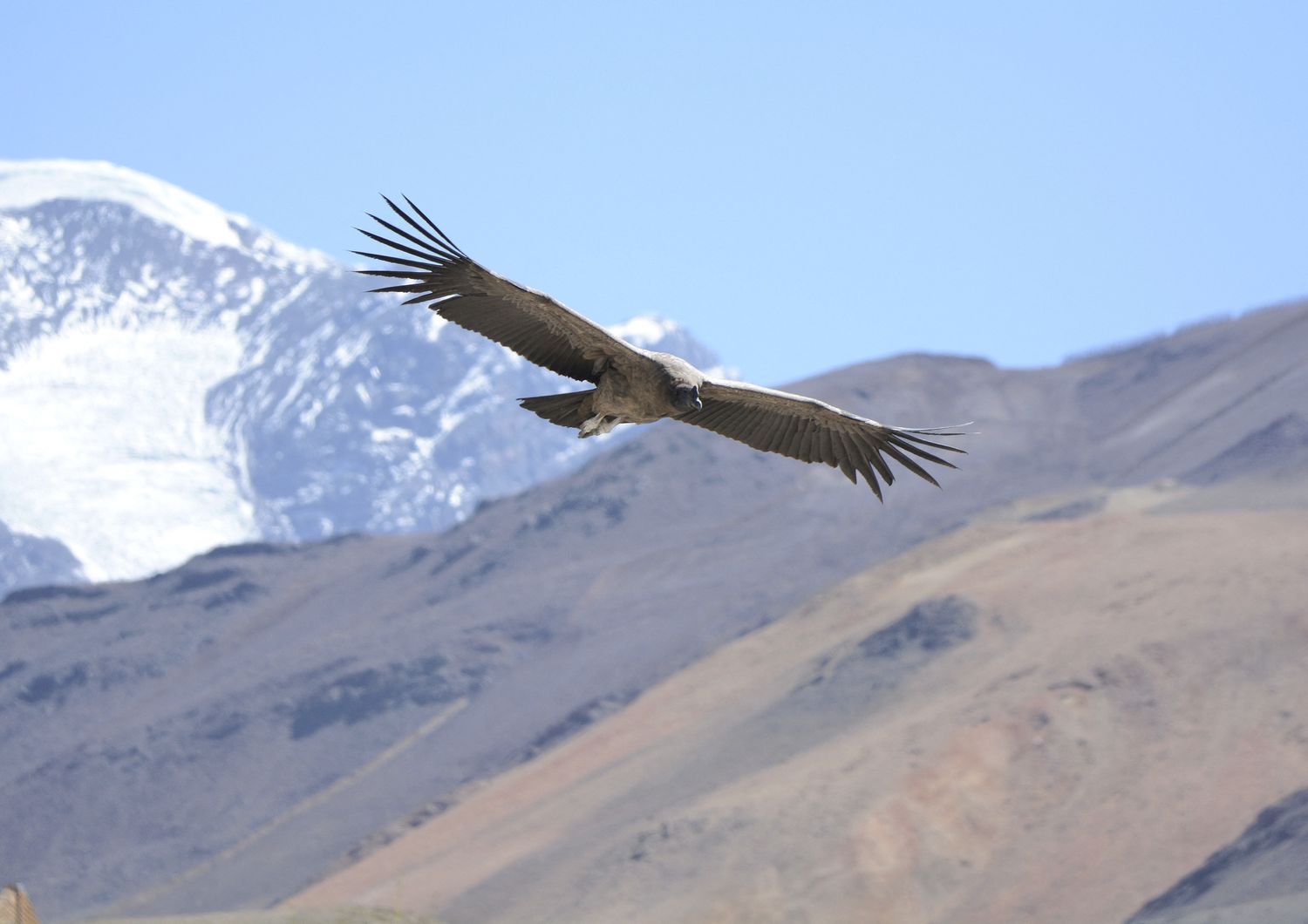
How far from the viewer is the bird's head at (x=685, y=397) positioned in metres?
16.9

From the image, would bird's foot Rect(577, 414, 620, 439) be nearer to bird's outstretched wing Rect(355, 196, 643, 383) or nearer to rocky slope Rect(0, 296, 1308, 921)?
bird's outstretched wing Rect(355, 196, 643, 383)

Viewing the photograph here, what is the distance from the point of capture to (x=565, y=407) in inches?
680

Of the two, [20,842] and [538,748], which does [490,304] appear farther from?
[20,842]

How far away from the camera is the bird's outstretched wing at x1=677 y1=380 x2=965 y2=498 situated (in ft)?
59.9

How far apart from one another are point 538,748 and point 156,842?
63.4ft

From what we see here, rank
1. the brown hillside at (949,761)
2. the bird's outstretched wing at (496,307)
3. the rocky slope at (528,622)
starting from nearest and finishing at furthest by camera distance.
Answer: the bird's outstretched wing at (496,307) < the brown hillside at (949,761) < the rocky slope at (528,622)

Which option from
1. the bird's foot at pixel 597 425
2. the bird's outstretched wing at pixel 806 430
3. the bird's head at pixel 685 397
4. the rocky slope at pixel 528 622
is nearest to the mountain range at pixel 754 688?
the rocky slope at pixel 528 622

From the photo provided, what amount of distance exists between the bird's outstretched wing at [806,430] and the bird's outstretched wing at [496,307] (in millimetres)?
1327

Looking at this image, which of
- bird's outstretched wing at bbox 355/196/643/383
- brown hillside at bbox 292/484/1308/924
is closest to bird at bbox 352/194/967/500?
bird's outstretched wing at bbox 355/196/643/383

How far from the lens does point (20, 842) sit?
93062 millimetres

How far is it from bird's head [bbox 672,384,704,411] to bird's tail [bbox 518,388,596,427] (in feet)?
2.31

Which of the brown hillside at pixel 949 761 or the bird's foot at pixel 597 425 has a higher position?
the bird's foot at pixel 597 425

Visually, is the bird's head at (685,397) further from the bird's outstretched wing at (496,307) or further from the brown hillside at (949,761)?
the brown hillside at (949,761)

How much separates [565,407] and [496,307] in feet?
3.36
